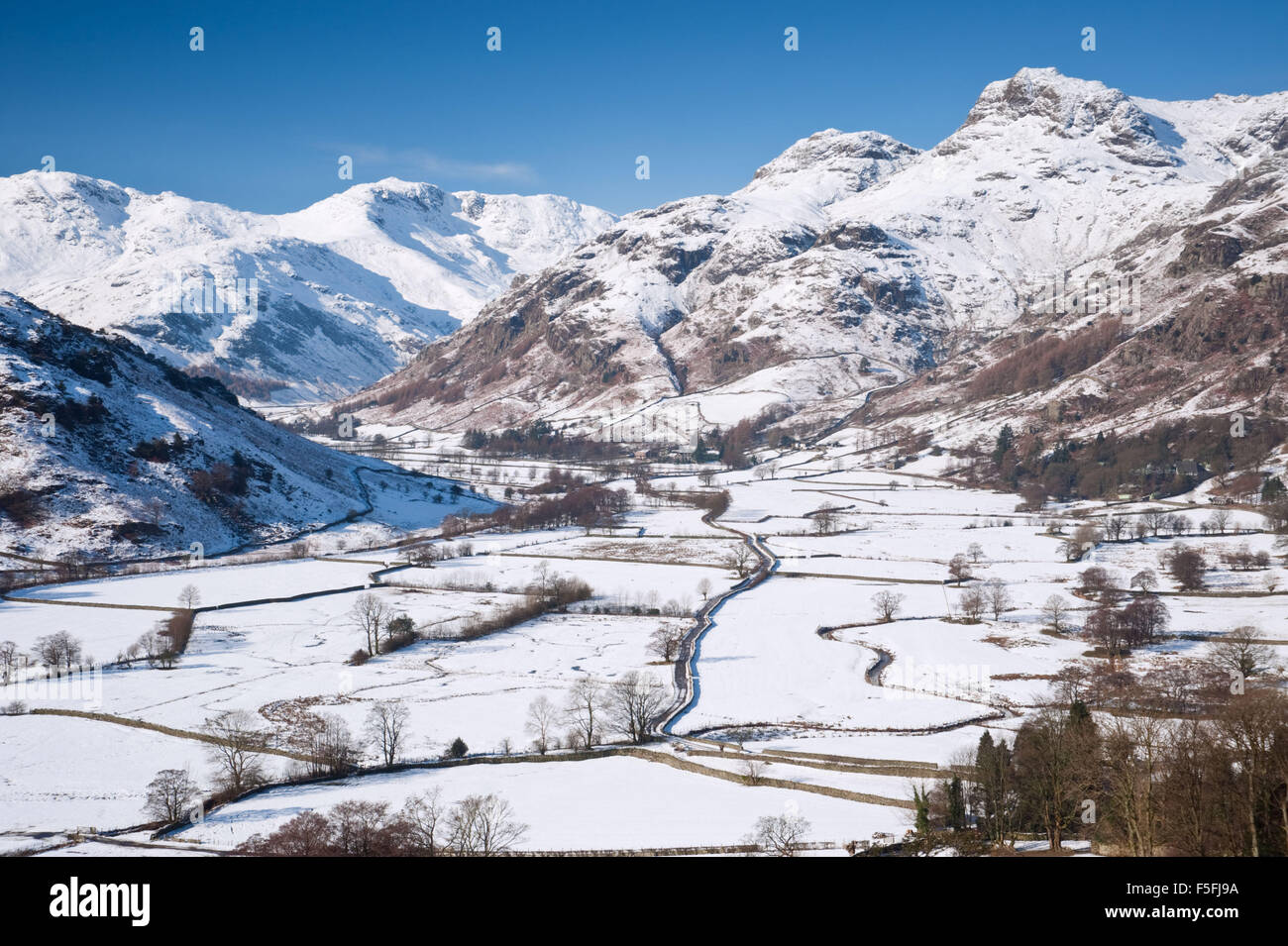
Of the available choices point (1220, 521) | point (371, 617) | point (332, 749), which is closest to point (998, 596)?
point (1220, 521)

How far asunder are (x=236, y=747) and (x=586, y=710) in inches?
887

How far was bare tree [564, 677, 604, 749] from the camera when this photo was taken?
60.6 metres

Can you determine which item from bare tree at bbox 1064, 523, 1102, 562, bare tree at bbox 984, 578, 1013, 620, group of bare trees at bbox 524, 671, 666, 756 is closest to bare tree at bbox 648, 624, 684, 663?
group of bare trees at bbox 524, 671, 666, 756

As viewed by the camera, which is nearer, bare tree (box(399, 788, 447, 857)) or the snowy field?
bare tree (box(399, 788, 447, 857))

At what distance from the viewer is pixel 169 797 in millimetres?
47625

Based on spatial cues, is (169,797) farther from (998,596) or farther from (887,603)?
(998,596)

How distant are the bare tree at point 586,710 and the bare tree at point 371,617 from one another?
74.5 feet

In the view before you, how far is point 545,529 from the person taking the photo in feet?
520

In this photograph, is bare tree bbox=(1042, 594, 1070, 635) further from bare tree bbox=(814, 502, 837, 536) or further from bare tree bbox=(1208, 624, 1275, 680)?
bare tree bbox=(814, 502, 837, 536)

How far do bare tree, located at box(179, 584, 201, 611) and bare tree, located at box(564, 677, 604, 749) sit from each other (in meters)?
49.5

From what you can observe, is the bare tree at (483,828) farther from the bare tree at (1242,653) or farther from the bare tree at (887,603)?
the bare tree at (887,603)
